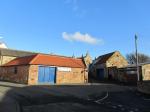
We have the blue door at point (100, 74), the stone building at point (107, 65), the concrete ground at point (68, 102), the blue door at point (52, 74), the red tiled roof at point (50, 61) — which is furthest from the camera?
the blue door at point (100, 74)

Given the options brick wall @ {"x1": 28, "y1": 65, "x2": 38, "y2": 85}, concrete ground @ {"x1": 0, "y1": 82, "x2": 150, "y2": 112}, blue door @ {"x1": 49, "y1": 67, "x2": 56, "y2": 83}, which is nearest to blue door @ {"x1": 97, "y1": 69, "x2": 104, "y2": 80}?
blue door @ {"x1": 49, "y1": 67, "x2": 56, "y2": 83}

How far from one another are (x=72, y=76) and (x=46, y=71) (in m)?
5.83

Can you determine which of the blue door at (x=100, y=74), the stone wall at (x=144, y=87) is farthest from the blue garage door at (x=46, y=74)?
the blue door at (x=100, y=74)

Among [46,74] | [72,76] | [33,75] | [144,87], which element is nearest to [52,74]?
[46,74]

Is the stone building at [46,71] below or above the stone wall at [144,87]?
above

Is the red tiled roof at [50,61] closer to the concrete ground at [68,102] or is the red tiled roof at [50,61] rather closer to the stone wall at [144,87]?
the concrete ground at [68,102]

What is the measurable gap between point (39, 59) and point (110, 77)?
19.9 metres

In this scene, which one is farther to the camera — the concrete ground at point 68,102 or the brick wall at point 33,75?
the brick wall at point 33,75

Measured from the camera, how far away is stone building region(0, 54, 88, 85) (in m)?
38.9

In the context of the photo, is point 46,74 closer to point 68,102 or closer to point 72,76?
point 72,76

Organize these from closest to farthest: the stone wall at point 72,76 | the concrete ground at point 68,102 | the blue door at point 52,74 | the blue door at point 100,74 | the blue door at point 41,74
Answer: the concrete ground at point 68,102, the blue door at point 41,74, the blue door at point 52,74, the stone wall at point 72,76, the blue door at point 100,74

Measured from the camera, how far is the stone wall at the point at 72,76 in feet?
137

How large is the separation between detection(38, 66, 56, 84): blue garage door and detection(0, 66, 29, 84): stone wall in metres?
2.32

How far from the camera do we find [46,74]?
40.1 m
